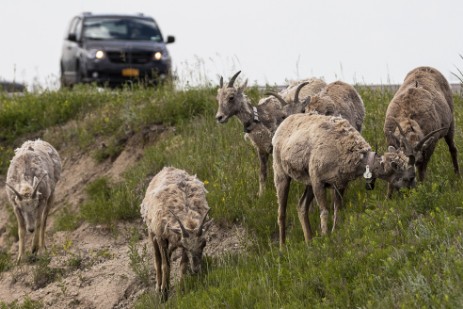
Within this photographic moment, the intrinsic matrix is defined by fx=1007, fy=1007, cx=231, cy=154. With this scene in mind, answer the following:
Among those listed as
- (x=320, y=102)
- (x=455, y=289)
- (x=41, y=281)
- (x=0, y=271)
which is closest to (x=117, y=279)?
(x=41, y=281)

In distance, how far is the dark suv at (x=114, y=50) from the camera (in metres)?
24.0

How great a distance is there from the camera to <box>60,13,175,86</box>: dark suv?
78.6ft

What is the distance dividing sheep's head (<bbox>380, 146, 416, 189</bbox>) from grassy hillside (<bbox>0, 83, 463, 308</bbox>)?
150mm

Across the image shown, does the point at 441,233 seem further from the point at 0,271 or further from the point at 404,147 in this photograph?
the point at 0,271

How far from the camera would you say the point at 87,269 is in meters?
13.3

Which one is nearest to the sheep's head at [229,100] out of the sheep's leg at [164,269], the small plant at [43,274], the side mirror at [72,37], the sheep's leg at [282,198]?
the sheep's leg at [282,198]

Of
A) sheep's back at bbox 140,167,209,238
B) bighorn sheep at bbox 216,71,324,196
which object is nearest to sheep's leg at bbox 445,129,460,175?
bighorn sheep at bbox 216,71,324,196

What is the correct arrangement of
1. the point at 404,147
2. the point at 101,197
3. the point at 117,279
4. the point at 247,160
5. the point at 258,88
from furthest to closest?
the point at 258,88
the point at 101,197
the point at 247,160
the point at 117,279
the point at 404,147

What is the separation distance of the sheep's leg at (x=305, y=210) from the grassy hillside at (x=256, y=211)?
0.20m

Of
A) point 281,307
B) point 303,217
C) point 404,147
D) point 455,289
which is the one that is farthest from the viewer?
point 303,217

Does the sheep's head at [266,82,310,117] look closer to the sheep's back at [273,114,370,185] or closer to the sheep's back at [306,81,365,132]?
the sheep's back at [306,81,365,132]

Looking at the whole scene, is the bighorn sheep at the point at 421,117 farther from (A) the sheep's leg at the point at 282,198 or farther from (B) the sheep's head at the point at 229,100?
(B) the sheep's head at the point at 229,100

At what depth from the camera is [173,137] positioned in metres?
16.2

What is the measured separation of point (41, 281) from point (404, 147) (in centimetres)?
539
